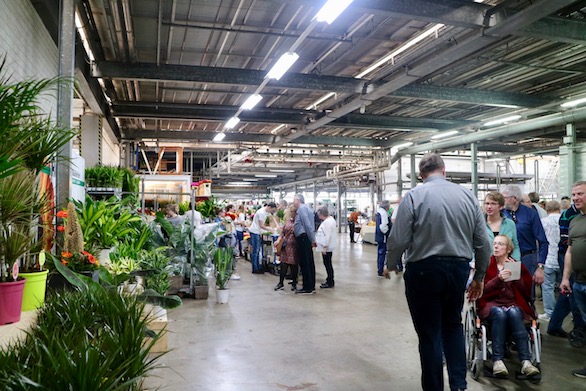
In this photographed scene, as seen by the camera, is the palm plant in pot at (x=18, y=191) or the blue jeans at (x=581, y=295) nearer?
the palm plant in pot at (x=18, y=191)

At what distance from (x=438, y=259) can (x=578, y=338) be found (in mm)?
2383

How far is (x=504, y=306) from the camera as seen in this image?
3.37 meters

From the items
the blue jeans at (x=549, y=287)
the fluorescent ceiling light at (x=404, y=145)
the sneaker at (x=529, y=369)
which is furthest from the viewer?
the fluorescent ceiling light at (x=404, y=145)

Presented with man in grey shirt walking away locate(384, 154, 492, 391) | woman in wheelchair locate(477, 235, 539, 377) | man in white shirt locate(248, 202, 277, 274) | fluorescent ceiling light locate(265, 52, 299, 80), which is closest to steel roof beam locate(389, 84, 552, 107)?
fluorescent ceiling light locate(265, 52, 299, 80)

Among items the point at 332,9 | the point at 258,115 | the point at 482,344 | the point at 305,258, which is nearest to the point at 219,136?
the point at 258,115

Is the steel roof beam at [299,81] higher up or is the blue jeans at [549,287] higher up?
the steel roof beam at [299,81]

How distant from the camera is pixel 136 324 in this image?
2242mm

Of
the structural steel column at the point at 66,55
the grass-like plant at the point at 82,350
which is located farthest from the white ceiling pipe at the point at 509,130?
the grass-like plant at the point at 82,350

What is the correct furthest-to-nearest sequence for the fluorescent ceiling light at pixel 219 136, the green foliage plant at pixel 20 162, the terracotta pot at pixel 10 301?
1. the fluorescent ceiling light at pixel 219 136
2. the terracotta pot at pixel 10 301
3. the green foliage plant at pixel 20 162

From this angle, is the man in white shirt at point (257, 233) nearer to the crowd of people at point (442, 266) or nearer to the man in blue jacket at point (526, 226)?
the man in blue jacket at point (526, 226)

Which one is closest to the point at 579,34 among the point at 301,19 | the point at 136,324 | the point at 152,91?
the point at 301,19

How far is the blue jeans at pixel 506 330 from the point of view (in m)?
3.25

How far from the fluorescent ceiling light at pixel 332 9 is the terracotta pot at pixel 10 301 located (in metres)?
3.21

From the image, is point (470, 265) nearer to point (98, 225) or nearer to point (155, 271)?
point (155, 271)
